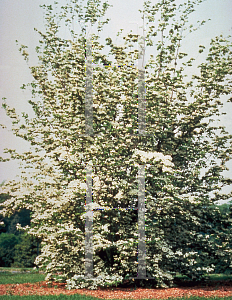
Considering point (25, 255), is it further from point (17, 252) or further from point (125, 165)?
point (125, 165)

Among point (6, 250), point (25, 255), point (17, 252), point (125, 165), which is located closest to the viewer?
point (125, 165)

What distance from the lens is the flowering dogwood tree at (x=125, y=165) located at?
9164mm

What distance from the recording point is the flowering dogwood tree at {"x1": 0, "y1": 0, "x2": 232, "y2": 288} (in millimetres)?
9164

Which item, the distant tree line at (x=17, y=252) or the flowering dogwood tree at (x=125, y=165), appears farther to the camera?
the distant tree line at (x=17, y=252)

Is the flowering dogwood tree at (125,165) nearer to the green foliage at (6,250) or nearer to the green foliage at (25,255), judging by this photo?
the green foliage at (25,255)

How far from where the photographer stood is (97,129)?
9820mm

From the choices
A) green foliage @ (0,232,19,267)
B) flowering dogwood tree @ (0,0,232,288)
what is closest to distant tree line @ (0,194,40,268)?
green foliage @ (0,232,19,267)

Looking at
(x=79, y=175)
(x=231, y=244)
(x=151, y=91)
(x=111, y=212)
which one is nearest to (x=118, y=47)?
(x=151, y=91)

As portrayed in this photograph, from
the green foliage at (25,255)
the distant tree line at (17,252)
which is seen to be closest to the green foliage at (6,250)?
the distant tree line at (17,252)

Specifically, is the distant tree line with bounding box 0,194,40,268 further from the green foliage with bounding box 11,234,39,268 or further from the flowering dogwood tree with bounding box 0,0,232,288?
the flowering dogwood tree with bounding box 0,0,232,288

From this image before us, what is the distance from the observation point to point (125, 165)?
9.66m

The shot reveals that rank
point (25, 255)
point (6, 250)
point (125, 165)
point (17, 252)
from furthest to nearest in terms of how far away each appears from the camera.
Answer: point (6, 250) < point (17, 252) < point (25, 255) < point (125, 165)

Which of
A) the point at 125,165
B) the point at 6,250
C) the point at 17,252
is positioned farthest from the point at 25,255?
the point at 125,165

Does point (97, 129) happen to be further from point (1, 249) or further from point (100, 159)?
point (1, 249)
